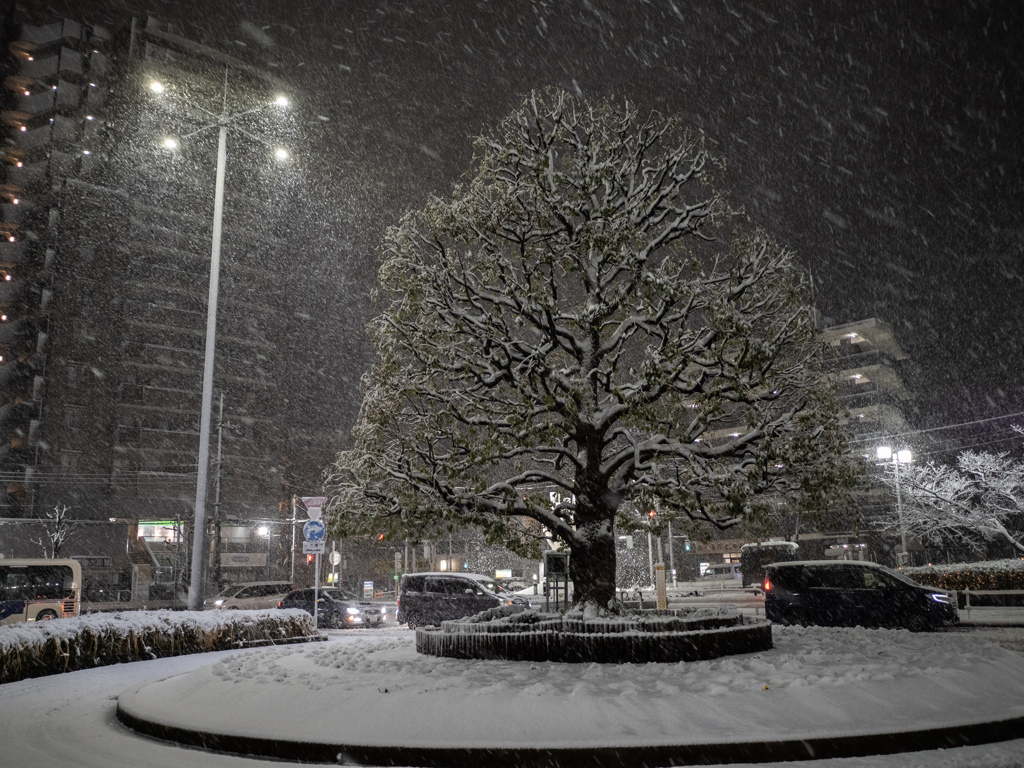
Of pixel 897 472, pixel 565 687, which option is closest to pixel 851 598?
pixel 565 687

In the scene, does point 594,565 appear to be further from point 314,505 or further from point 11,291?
point 11,291

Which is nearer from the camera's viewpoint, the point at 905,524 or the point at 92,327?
the point at 905,524

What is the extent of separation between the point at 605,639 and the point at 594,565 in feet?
6.96

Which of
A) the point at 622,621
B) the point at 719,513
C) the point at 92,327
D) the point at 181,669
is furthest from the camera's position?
the point at 92,327

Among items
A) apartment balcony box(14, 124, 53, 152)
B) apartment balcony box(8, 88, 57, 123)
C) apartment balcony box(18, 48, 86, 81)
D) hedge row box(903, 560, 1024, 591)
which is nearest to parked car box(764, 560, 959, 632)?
hedge row box(903, 560, 1024, 591)

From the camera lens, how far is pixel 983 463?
48219mm

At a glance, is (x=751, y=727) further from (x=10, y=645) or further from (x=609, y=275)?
(x=10, y=645)

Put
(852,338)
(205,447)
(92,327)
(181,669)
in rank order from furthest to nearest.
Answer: (852,338)
(92,327)
(205,447)
(181,669)

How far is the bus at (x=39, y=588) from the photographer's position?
31438mm

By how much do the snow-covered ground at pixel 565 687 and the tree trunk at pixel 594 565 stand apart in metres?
2.29

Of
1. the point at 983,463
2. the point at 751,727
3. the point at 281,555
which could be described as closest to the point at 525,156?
the point at 751,727

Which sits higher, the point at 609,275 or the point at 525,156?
the point at 525,156

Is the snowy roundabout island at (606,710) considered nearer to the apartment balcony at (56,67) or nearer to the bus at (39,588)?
the bus at (39,588)

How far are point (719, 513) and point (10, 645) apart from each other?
12661mm
